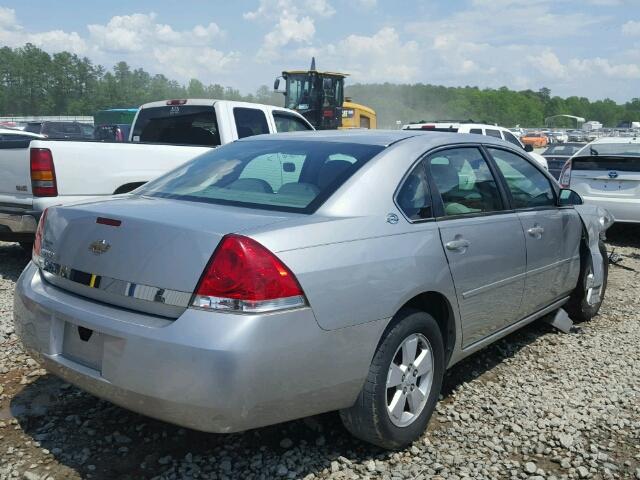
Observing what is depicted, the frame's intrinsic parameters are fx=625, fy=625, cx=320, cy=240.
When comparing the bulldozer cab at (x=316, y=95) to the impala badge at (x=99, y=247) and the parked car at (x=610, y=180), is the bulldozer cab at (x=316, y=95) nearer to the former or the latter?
the parked car at (x=610, y=180)

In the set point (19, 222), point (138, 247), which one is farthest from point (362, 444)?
point (19, 222)

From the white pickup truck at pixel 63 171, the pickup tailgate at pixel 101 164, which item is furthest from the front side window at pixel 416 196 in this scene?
the white pickup truck at pixel 63 171

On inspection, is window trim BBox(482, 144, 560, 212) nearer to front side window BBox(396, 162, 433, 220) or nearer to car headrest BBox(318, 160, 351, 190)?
front side window BBox(396, 162, 433, 220)

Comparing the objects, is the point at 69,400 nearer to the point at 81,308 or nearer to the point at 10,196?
the point at 81,308

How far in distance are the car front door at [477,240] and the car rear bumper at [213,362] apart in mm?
858

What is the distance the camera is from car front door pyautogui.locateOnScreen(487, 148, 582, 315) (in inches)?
166

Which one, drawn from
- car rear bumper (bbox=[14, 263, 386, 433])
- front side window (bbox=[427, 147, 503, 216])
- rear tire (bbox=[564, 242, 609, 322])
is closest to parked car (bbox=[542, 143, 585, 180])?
rear tire (bbox=[564, 242, 609, 322])

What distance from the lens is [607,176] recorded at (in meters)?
9.14

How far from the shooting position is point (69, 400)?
3.61 m

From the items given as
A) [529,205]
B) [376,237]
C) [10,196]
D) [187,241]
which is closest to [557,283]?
[529,205]

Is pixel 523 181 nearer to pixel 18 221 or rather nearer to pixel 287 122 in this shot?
pixel 18 221

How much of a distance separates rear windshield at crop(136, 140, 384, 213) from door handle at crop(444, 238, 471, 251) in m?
0.63

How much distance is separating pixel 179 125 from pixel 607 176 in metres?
6.15

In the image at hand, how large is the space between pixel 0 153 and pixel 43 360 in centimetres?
413
